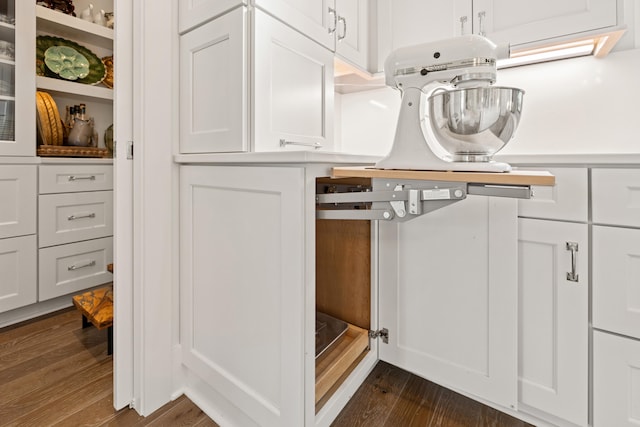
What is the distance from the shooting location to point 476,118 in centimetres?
83

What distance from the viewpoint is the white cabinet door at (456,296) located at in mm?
1091

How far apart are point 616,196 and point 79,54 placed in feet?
9.61

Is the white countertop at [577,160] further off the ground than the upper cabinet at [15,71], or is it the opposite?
the upper cabinet at [15,71]

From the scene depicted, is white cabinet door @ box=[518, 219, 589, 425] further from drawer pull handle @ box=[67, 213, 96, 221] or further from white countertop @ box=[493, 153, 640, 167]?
→ drawer pull handle @ box=[67, 213, 96, 221]

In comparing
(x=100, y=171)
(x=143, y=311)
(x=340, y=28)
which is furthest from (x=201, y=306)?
(x=100, y=171)

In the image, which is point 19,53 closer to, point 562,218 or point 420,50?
point 420,50

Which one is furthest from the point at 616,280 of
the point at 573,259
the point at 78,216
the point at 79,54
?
the point at 79,54

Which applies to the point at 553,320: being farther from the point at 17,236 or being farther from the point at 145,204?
the point at 17,236

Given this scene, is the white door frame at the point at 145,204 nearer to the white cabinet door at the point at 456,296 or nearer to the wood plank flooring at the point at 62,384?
the wood plank flooring at the point at 62,384

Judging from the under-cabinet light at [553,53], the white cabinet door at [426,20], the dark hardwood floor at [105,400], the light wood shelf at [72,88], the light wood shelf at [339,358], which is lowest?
the dark hardwood floor at [105,400]

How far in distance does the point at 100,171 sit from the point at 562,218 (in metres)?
2.51

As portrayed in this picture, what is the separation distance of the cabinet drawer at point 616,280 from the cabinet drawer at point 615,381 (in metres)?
0.04

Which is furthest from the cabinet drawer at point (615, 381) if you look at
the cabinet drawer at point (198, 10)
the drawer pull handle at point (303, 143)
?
the cabinet drawer at point (198, 10)

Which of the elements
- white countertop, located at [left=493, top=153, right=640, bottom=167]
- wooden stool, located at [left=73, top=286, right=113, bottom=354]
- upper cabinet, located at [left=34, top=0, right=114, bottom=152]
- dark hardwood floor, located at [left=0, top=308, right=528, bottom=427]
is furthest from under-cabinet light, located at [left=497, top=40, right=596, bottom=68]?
upper cabinet, located at [left=34, top=0, right=114, bottom=152]
